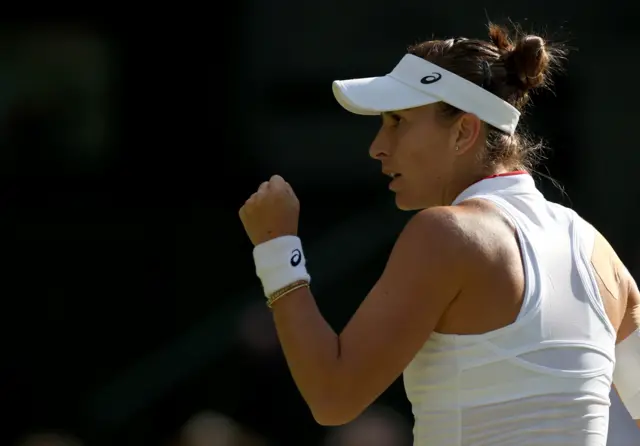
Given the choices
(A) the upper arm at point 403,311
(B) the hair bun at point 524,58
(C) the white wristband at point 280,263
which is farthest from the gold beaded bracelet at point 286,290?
(B) the hair bun at point 524,58

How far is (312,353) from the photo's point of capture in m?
1.65

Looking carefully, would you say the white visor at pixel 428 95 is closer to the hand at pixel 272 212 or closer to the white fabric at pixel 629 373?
the hand at pixel 272 212

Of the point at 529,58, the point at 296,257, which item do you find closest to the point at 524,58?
the point at 529,58

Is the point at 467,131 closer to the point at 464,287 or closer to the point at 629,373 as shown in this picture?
the point at 464,287

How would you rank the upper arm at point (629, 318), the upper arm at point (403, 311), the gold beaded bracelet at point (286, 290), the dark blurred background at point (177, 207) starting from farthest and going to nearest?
the dark blurred background at point (177, 207)
the upper arm at point (629, 318)
the gold beaded bracelet at point (286, 290)
the upper arm at point (403, 311)

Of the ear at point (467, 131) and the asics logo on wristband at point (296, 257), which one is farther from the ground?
the ear at point (467, 131)

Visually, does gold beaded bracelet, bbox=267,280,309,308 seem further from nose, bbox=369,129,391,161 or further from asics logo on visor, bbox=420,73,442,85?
asics logo on visor, bbox=420,73,442,85

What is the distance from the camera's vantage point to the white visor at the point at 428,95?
1.87 m

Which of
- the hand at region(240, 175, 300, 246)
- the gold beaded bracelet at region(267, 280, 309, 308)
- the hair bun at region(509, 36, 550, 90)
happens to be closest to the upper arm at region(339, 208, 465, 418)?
the gold beaded bracelet at region(267, 280, 309, 308)

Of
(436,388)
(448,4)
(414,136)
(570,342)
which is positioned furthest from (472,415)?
(448,4)

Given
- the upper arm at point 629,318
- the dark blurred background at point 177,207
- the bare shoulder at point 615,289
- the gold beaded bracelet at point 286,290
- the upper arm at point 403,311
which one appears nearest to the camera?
the upper arm at point 403,311

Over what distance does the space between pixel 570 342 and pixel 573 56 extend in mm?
2824

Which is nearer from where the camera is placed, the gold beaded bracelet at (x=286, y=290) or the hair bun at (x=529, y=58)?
the gold beaded bracelet at (x=286, y=290)

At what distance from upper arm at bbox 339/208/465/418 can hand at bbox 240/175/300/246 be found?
8.9 inches
